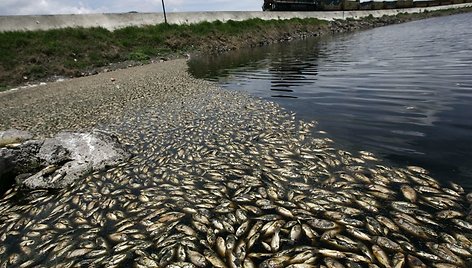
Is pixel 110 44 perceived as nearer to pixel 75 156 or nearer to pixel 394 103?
pixel 75 156

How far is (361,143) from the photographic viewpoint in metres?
9.20

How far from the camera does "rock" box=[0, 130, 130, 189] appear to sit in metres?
8.80

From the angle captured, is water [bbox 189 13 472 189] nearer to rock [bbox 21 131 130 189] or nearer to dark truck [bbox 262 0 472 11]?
rock [bbox 21 131 130 189]

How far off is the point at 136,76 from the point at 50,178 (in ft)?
73.3

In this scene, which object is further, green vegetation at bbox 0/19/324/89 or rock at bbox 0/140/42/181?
green vegetation at bbox 0/19/324/89

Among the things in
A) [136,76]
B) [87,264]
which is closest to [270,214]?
[87,264]

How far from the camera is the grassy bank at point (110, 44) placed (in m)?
31.0

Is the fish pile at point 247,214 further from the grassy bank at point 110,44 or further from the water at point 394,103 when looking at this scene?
the grassy bank at point 110,44

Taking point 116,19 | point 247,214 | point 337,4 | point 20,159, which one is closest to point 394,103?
point 247,214

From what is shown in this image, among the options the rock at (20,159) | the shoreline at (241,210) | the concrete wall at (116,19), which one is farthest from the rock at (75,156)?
the concrete wall at (116,19)

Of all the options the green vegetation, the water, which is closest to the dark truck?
the green vegetation

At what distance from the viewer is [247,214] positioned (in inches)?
249

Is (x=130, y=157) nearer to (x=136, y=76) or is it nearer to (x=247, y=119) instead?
(x=247, y=119)

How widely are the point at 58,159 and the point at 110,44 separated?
35.9 meters
